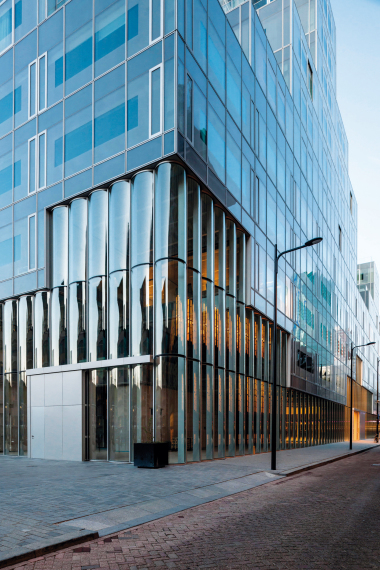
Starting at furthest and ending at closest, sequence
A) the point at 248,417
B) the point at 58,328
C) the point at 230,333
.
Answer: the point at 248,417
the point at 230,333
the point at 58,328

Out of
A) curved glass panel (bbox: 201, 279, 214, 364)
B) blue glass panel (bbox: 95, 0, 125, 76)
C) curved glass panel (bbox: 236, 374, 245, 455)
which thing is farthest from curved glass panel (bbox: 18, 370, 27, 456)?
blue glass panel (bbox: 95, 0, 125, 76)

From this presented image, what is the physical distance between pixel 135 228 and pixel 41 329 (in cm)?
751

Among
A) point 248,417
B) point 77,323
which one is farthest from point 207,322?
point 248,417

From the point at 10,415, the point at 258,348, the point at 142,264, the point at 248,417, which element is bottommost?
the point at 248,417

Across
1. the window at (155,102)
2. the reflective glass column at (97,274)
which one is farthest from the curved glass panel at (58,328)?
the window at (155,102)

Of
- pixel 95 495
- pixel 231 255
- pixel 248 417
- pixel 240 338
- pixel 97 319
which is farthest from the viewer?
pixel 248 417

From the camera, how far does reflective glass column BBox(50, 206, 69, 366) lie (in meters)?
22.8

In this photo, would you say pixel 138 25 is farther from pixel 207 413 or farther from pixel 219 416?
pixel 219 416

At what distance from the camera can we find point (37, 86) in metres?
26.0

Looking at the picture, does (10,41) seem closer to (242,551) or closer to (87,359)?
(87,359)

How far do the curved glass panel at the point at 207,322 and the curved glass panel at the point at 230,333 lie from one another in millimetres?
2663

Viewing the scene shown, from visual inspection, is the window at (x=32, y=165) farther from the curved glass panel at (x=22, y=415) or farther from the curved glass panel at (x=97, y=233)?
the curved glass panel at (x=22, y=415)

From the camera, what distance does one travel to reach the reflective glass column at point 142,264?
773 inches

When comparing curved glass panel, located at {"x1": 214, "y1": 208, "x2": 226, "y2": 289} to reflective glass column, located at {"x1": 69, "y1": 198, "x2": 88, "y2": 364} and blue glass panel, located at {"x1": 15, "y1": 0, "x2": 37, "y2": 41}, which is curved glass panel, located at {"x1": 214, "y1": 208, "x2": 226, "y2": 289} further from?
blue glass panel, located at {"x1": 15, "y1": 0, "x2": 37, "y2": 41}
